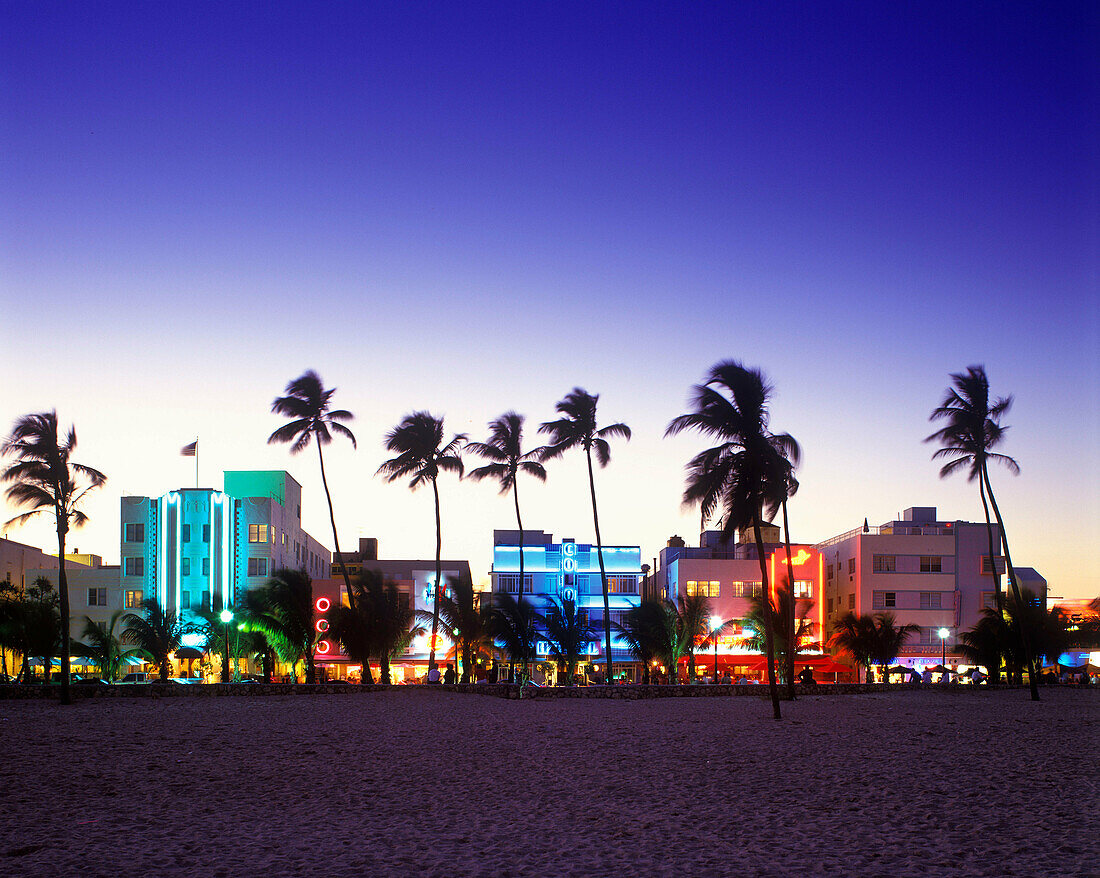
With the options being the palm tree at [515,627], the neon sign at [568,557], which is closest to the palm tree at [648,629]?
the palm tree at [515,627]

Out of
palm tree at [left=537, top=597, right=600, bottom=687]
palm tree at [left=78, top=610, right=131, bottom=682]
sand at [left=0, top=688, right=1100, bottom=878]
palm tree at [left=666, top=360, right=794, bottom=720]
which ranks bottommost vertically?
palm tree at [left=78, top=610, right=131, bottom=682]

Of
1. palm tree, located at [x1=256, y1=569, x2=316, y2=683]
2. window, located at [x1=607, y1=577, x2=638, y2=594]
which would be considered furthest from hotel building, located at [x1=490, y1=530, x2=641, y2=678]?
palm tree, located at [x1=256, y1=569, x2=316, y2=683]

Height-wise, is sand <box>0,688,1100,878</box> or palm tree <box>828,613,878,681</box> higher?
sand <box>0,688,1100,878</box>

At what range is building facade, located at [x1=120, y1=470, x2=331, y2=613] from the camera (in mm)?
69438

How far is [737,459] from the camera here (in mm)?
29703

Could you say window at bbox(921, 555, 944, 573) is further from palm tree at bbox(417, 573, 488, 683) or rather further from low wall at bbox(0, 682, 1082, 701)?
palm tree at bbox(417, 573, 488, 683)

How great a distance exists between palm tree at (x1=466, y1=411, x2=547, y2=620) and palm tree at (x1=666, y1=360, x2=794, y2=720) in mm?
24378

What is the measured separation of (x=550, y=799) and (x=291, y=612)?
38.4 meters

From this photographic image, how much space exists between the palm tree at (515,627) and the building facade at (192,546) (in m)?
22.2

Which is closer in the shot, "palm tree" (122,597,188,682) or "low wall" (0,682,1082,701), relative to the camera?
"low wall" (0,682,1082,701)

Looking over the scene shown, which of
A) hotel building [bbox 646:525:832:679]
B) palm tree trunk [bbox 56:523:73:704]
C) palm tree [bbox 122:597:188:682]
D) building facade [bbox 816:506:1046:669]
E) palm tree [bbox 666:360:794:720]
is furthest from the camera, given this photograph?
building facade [bbox 816:506:1046:669]

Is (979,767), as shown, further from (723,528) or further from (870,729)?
(723,528)

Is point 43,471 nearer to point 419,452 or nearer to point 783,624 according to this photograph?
point 419,452

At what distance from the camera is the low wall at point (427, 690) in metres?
39.3
